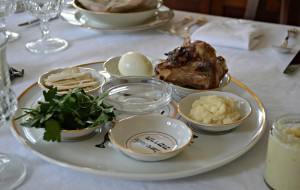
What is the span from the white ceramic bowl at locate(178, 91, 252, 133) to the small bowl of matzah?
179mm

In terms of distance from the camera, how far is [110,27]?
1.19m

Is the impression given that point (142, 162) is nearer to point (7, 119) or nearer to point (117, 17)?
point (7, 119)

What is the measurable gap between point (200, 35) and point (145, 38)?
153mm

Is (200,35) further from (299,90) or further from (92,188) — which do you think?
(92,188)

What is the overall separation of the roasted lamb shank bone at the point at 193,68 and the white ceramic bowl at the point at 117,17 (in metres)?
0.36

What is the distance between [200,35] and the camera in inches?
45.0

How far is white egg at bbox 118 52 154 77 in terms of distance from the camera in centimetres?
88

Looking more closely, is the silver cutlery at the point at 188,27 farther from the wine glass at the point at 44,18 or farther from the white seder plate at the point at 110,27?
the wine glass at the point at 44,18

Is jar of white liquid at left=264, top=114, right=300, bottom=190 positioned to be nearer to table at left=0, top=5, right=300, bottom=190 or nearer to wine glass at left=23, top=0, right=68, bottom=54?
table at left=0, top=5, right=300, bottom=190

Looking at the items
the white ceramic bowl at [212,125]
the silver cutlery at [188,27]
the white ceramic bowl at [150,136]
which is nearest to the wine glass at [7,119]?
the white ceramic bowl at [150,136]

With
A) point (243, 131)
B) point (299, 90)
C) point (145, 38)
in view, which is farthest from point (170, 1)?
point (243, 131)

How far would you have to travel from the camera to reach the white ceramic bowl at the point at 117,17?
1.16 metres

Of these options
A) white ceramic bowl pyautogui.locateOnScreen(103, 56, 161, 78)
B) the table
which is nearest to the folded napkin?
the table

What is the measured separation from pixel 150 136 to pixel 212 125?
101mm
